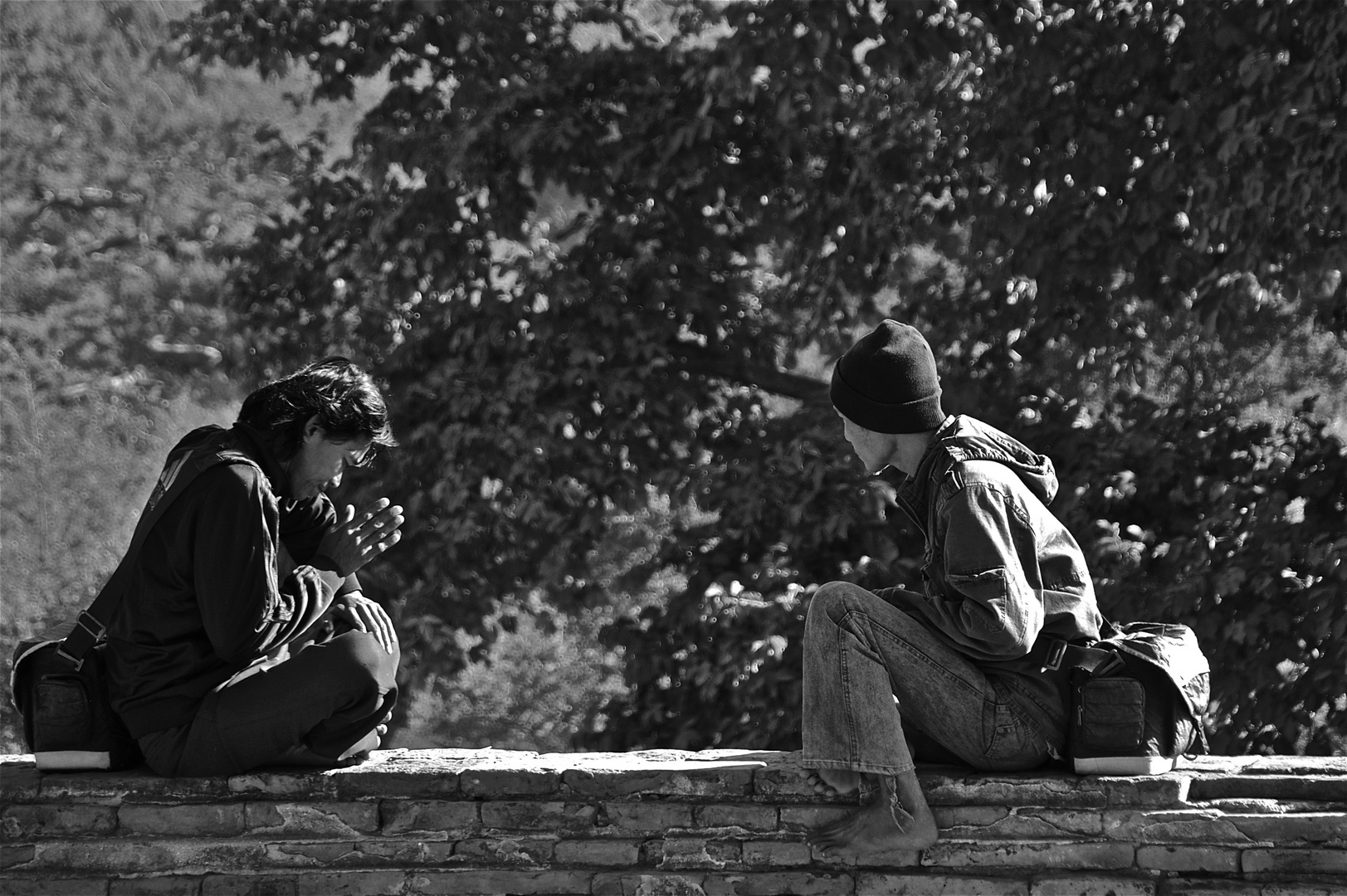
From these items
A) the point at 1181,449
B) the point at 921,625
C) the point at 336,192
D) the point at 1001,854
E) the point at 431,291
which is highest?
the point at 336,192

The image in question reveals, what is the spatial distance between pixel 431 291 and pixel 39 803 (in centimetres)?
503

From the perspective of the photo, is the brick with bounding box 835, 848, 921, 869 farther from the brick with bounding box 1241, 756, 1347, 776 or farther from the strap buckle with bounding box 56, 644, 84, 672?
the strap buckle with bounding box 56, 644, 84, 672

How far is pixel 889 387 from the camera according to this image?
3.25 meters

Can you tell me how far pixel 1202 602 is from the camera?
6242 millimetres


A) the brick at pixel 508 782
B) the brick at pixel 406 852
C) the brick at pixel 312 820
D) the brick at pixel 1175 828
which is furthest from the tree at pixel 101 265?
the brick at pixel 1175 828

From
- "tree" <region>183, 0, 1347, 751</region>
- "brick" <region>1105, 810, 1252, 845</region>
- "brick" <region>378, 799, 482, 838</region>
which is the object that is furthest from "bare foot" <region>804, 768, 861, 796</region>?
"tree" <region>183, 0, 1347, 751</region>

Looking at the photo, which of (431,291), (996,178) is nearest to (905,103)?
(996,178)

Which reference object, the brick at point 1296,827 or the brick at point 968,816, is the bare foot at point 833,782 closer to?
the brick at point 968,816

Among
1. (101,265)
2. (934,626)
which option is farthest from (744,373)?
(101,265)

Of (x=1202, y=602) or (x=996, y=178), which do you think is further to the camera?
(x=996, y=178)

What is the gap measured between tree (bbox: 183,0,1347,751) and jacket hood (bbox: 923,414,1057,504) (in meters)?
3.21

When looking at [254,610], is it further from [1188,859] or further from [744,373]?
[744,373]

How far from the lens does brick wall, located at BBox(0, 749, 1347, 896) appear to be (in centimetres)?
315

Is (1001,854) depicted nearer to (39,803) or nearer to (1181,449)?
(39,803)
